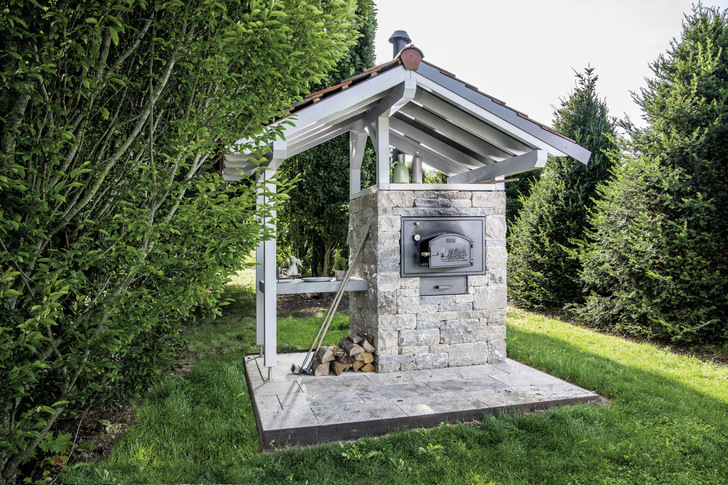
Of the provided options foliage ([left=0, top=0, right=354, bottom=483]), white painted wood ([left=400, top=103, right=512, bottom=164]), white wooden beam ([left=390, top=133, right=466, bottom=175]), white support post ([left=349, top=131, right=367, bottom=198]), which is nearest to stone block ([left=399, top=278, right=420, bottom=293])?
white support post ([left=349, top=131, right=367, bottom=198])

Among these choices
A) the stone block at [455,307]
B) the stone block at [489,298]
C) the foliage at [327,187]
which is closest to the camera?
the stone block at [455,307]

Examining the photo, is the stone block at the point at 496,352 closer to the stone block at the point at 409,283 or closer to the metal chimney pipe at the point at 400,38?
the stone block at the point at 409,283

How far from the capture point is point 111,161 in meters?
2.22

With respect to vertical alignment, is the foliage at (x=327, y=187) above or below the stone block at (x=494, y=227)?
above

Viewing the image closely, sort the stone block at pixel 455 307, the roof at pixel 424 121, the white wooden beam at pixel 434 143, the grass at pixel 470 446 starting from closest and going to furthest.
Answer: the grass at pixel 470 446, the roof at pixel 424 121, the stone block at pixel 455 307, the white wooden beam at pixel 434 143

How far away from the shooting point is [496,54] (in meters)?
8.79

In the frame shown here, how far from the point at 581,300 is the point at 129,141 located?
7565 mm

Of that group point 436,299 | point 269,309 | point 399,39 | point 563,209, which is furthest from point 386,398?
point 563,209

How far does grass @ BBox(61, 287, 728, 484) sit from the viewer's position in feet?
8.80

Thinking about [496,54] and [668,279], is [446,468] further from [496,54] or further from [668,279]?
[496,54]

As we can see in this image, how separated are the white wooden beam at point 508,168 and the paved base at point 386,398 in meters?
2.04

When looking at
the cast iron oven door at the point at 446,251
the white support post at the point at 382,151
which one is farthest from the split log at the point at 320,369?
the white support post at the point at 382,151

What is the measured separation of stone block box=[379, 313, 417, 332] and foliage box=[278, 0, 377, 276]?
374 centimetres

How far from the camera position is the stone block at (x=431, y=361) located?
15.1 ft
